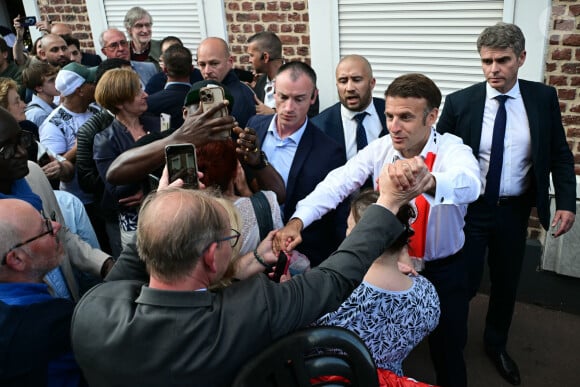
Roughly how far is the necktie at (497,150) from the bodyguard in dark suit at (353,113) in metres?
0.82

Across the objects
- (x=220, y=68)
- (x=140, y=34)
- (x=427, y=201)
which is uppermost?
(x=140, y=34)

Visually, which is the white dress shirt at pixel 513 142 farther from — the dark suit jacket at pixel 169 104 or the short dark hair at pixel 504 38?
the dark suit jacket at pixel 169 104

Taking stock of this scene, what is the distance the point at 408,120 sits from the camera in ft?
8.64

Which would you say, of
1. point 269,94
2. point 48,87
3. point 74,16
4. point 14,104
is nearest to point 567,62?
point 269,94

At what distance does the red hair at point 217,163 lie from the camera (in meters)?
2.33

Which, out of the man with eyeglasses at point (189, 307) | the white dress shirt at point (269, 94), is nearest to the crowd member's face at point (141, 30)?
the white dress shirt at point (269, 94)

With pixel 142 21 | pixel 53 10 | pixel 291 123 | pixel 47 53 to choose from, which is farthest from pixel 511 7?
pixel 53 10

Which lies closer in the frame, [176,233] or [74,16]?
[176,233]

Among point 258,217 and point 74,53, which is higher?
point 74,53

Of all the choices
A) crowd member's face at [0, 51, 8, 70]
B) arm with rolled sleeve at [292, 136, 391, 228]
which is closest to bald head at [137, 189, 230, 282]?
arm with rolled sleeve at [292, 136, 391, 228]

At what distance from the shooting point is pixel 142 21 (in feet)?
19.4

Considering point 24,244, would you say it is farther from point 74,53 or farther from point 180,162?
point 74,53

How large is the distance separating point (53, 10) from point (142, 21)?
7.07 ft

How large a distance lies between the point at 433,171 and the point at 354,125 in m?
1.29
